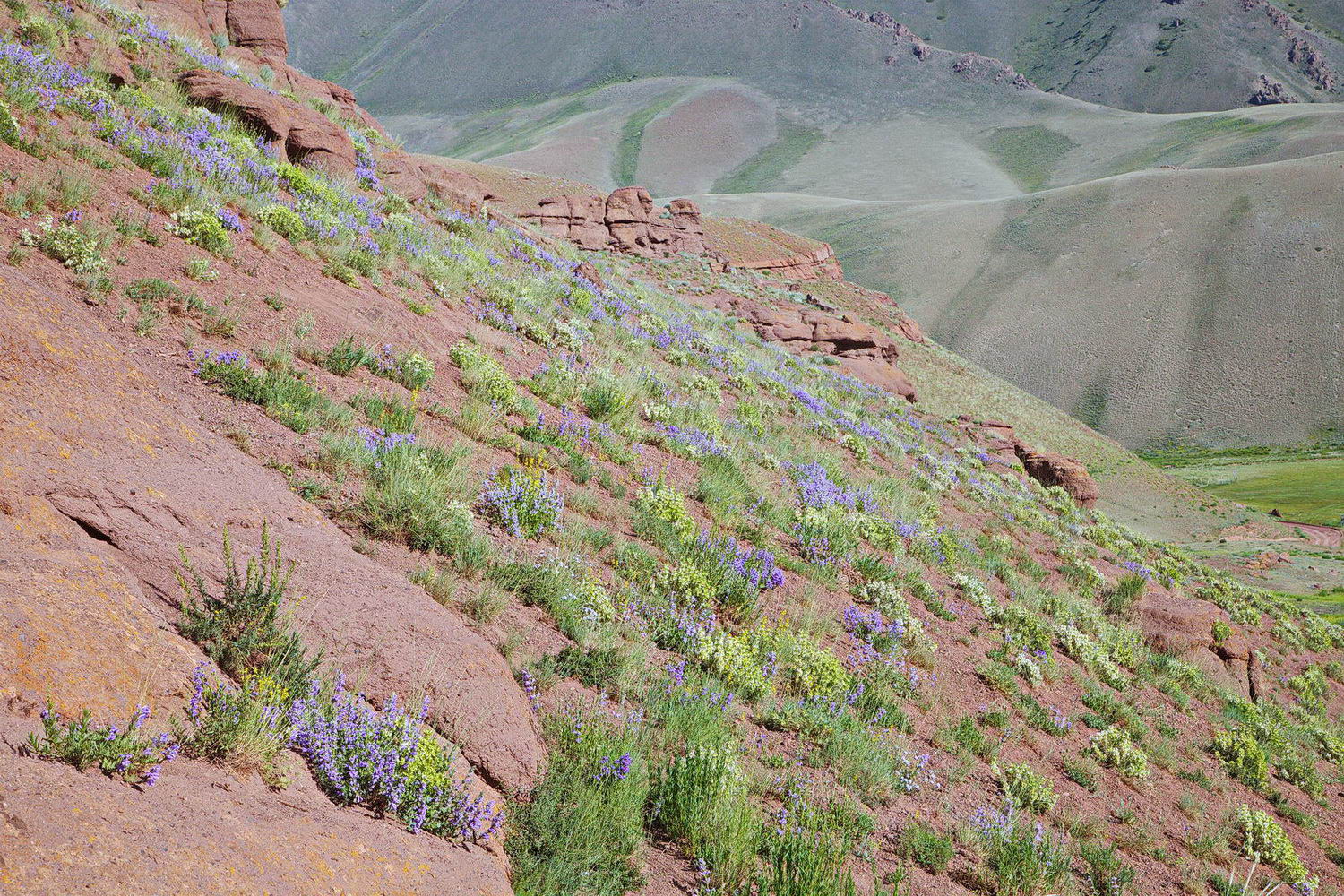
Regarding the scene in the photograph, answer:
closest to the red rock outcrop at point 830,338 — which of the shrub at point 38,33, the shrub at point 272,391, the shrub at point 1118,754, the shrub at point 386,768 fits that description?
the shrub at point 1118,754

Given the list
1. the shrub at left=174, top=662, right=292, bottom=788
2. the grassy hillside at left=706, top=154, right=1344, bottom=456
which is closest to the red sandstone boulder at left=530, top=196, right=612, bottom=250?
the shrub at left=174, top=662, right=292, bottom=788

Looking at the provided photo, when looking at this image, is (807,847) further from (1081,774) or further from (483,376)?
(483,376)

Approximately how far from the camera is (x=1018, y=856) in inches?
190

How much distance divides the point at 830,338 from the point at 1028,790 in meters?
27.4

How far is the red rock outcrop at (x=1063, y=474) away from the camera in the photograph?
2434 centimetres

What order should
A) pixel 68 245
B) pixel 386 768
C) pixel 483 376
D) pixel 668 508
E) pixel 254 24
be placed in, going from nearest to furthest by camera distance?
pixel 386 768 → pixel 68 245 → pixel 668 508 → pixel 483 376 → pixel 254 24

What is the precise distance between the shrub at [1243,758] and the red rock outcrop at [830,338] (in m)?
21.3

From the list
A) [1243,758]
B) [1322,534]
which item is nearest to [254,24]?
[1243,758]

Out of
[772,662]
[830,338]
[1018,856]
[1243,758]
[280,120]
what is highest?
[280,120]

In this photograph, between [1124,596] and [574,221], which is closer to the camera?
[1124,596]

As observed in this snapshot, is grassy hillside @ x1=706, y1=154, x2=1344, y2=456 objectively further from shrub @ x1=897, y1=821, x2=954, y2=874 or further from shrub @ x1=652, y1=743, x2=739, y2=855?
shrub @ x1=652, y1=743, x2=739, y2=855

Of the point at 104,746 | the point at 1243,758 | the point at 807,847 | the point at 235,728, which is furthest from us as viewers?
the point at 1243,758

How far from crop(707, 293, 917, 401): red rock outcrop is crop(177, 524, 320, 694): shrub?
2805 cm

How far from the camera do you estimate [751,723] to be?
17.2 feet
